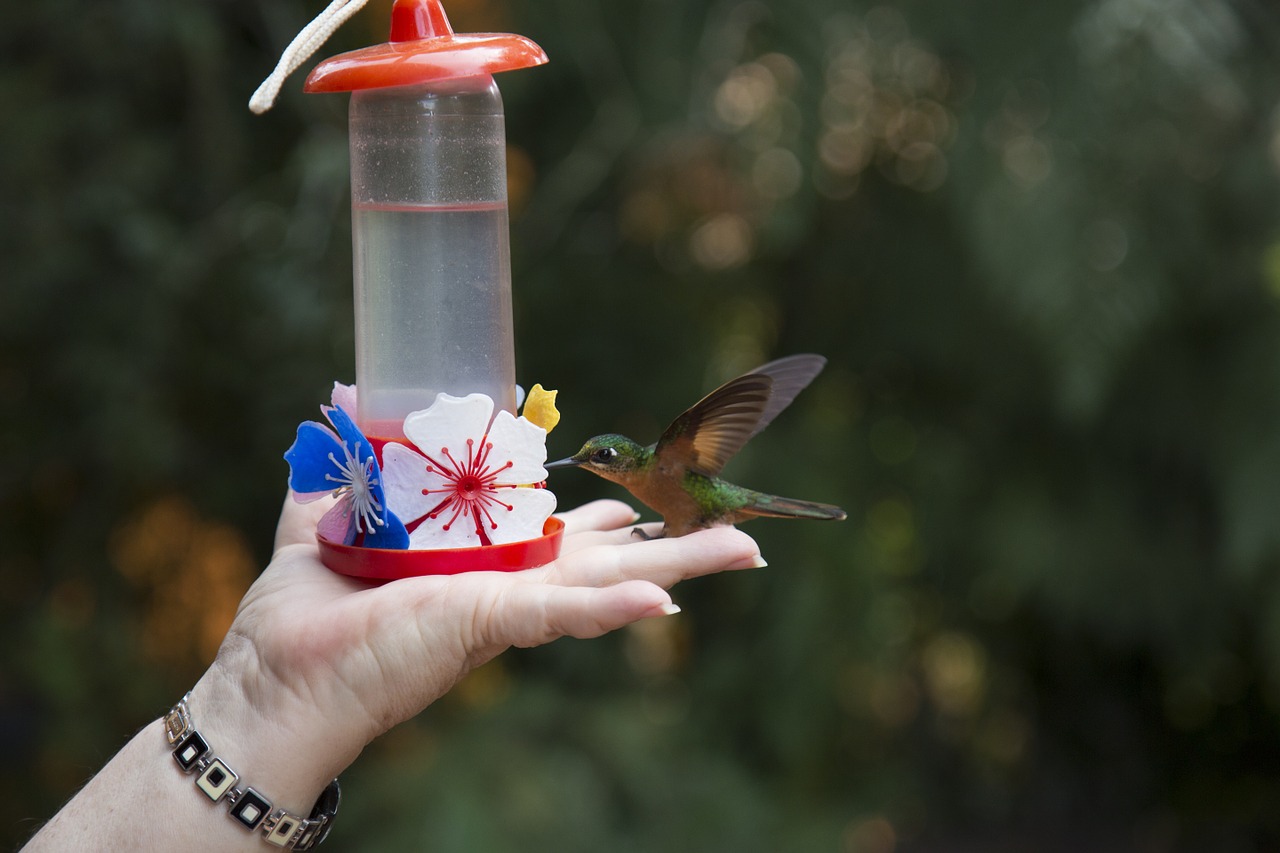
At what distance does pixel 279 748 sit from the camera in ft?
5.09

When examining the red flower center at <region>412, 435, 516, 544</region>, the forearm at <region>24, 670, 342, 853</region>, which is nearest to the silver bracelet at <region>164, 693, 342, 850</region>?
the forearm at <region>24, 670, 342, 853</region>

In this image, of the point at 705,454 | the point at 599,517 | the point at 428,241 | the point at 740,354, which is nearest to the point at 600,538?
the point at 599,517

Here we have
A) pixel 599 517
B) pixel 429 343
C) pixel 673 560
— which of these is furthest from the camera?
pixel 599 517

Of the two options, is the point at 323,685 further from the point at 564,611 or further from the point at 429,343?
the point at 429,343

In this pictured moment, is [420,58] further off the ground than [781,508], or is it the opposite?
[420,58]

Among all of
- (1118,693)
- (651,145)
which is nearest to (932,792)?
(1118,693)

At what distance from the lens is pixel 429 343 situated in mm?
1956

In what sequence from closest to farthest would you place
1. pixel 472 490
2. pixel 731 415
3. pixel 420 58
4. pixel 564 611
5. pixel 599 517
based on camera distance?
pixel 564 611, pixel 420 58, pixel 472 490, pixel 731 415, pixel 599 517

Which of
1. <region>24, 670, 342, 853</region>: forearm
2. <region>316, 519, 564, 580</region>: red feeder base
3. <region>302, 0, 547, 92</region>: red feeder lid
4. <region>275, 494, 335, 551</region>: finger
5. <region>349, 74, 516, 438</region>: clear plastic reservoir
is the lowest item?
<region>24, 670, 342, 853</region>: forearm

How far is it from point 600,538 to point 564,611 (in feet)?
2.04

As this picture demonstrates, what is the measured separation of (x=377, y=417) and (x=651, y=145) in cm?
161

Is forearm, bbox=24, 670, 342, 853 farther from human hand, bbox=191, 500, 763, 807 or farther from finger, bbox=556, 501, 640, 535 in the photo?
finger, bbox=556, 501, 640, 535

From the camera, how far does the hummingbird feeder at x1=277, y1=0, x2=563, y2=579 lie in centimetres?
167

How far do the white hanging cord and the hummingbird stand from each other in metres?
0.64
